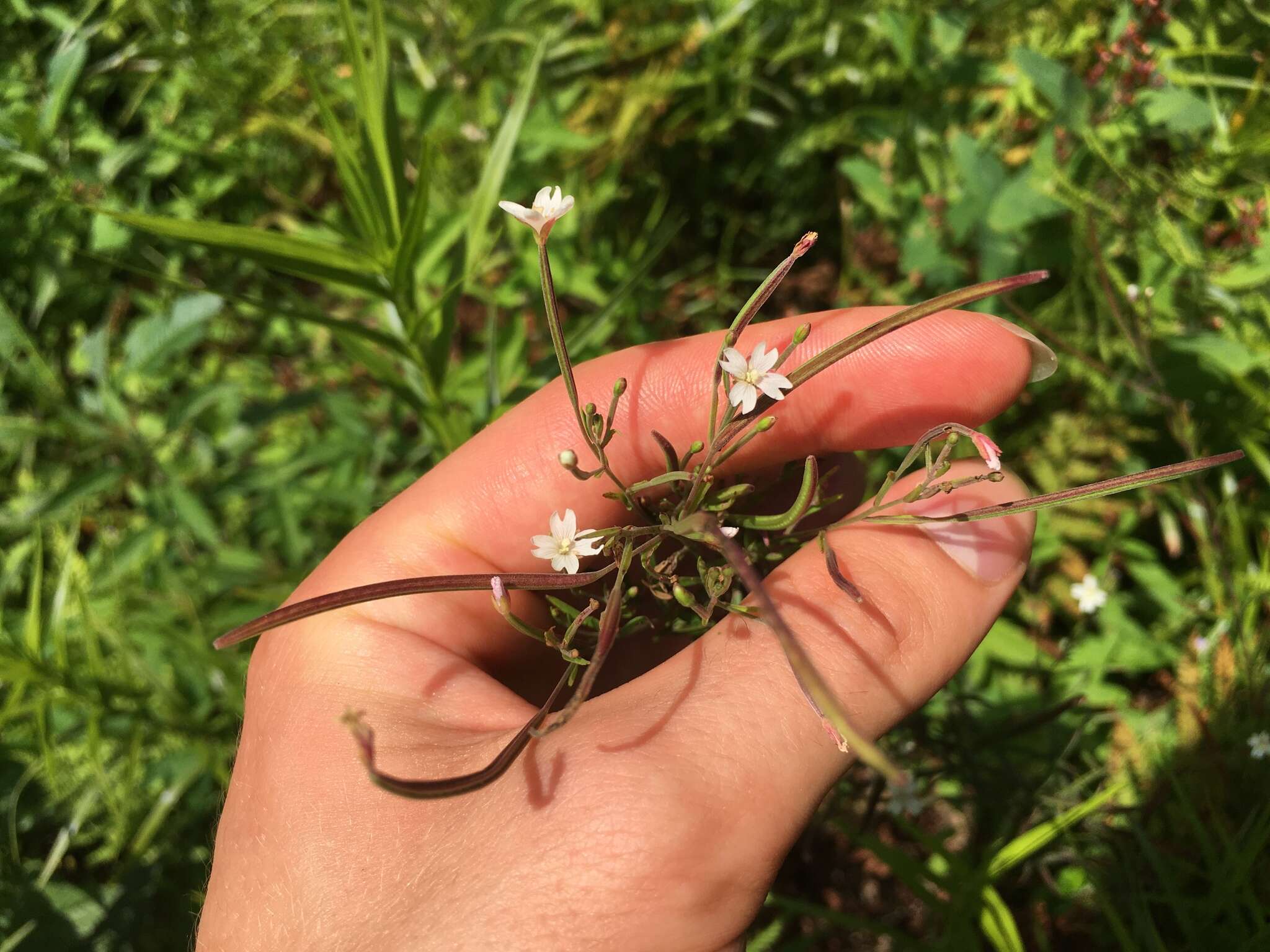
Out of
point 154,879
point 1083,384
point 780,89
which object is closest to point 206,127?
point 780,89

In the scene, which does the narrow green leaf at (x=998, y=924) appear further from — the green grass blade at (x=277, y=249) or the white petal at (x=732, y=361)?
the green grass blade at (x=277, y=249)

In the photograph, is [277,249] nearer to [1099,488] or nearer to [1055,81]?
[1099,488]

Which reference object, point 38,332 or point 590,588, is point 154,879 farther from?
point 38,332

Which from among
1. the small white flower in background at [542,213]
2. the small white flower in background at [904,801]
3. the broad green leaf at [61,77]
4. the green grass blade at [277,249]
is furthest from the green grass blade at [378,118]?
the small white flower in background at [904,801]

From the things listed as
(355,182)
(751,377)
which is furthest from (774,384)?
(355,182)

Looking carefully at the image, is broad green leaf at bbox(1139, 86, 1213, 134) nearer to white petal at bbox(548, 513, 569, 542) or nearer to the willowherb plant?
the willowherb plant

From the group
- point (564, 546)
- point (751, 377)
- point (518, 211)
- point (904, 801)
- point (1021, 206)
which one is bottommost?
point (904, 801)

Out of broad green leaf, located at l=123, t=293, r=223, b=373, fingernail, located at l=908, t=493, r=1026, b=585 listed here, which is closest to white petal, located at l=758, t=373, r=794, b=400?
fingernail, located at l=908, t=493, r=1026, b=585
